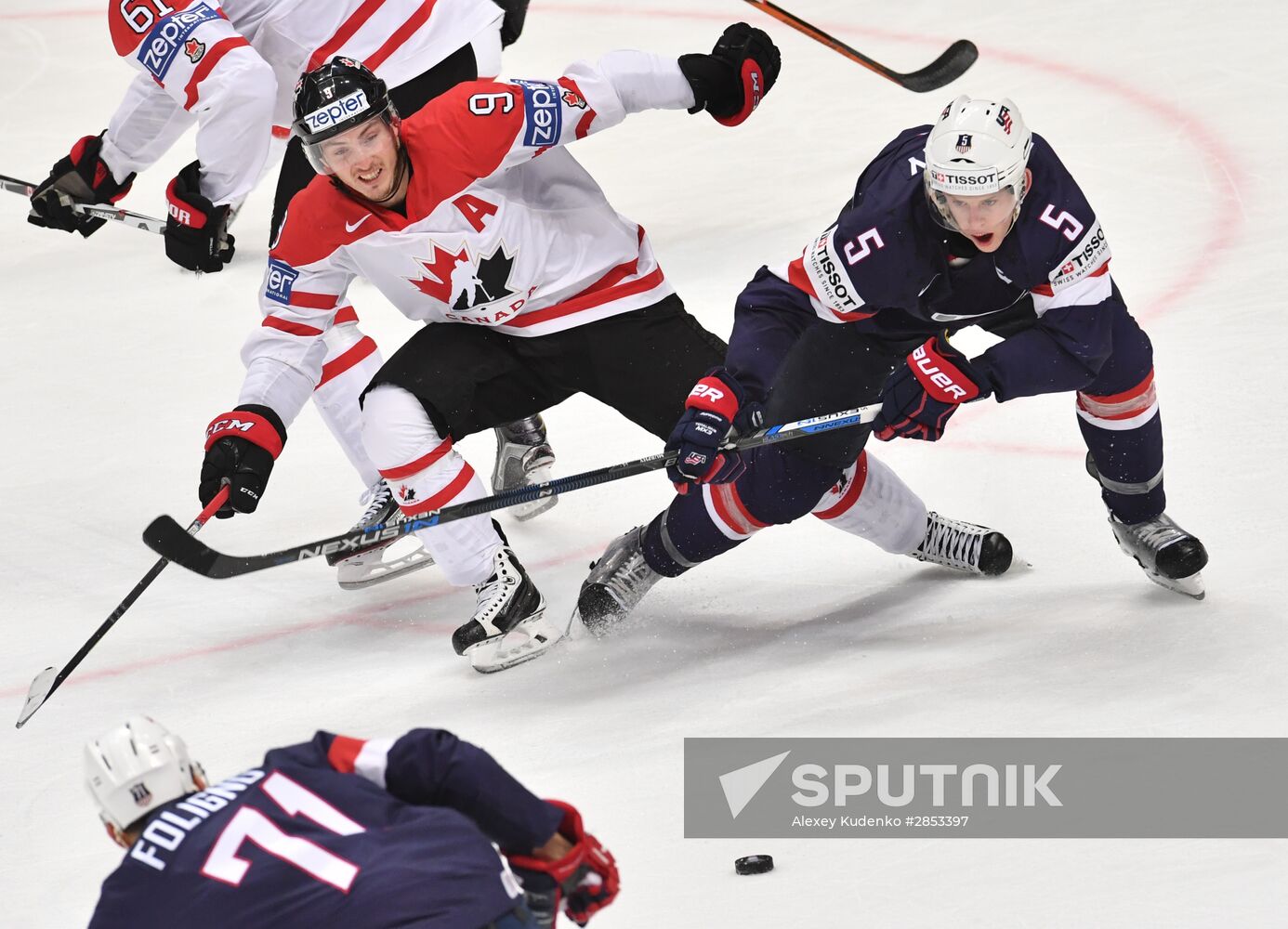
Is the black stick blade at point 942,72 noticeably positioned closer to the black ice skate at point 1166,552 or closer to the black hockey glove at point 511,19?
the black hockey glove at point 511,19

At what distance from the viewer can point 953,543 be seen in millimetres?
3480

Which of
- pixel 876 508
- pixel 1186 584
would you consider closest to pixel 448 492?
pixel 876 508

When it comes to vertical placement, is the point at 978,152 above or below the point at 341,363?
above

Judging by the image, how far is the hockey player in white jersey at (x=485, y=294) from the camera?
130 inches

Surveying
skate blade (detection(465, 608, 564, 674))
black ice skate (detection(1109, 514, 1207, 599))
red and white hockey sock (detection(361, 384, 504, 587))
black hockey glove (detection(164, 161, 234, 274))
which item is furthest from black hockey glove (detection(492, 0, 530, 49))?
black ice skate (detection(1109, 514, 1207, 599))

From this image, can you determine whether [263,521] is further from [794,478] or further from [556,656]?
[794,478]

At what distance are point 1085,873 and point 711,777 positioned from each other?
624 mm

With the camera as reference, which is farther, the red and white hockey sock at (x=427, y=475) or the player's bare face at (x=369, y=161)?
the red and white hockey sock at (x=427, y=475)

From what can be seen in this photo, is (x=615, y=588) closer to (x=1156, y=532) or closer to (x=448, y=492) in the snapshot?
(x=448, y=492)

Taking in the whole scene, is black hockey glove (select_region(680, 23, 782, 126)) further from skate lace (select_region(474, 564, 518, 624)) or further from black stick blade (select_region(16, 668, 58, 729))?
black stick blade (select_region(16, 668, 58, 729))

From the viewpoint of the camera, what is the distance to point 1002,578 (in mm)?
3484

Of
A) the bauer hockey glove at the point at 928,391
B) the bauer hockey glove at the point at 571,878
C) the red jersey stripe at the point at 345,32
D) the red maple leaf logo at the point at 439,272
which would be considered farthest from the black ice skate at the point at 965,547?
the red jersey stripe at the point at 345,32

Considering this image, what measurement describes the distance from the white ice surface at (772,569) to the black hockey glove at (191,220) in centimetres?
58

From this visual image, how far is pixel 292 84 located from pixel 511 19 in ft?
2.07
